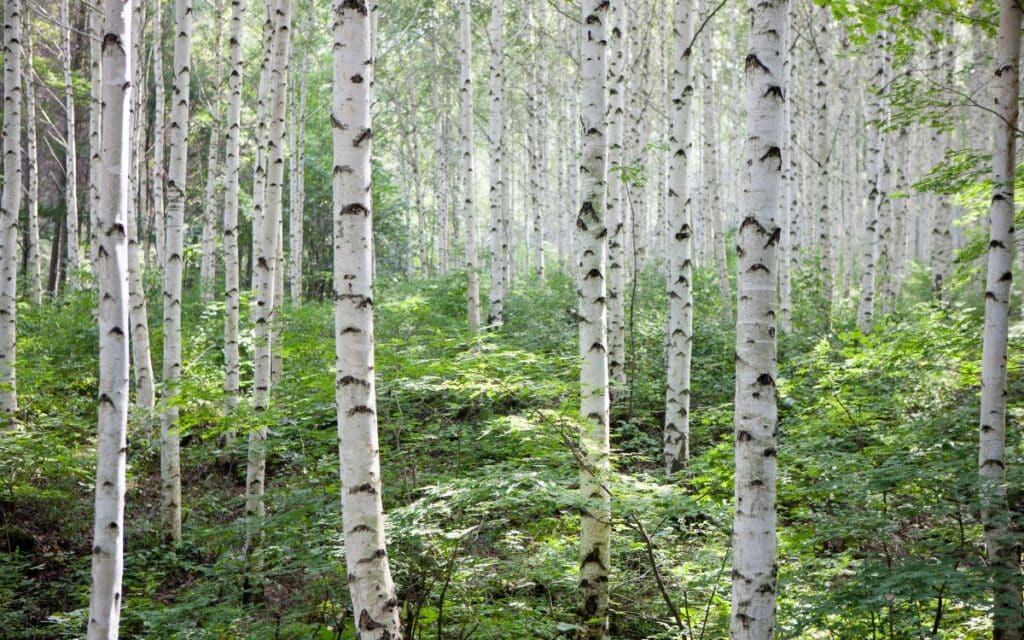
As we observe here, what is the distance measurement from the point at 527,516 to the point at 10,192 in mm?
7803

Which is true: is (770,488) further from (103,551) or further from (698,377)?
(698,377)

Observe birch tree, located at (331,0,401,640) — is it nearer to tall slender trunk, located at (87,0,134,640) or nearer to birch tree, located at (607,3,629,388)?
tall slender trunk, located at (87,0,134,640)

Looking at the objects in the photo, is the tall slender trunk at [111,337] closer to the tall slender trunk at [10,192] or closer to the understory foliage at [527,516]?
the understory foliage at [527,516]

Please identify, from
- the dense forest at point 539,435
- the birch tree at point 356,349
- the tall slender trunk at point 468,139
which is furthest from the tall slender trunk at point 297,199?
the birch tree at point 356,349

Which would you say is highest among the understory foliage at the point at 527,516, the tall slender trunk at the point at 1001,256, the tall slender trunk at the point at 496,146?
the tall slender trunk at the point at 496,146

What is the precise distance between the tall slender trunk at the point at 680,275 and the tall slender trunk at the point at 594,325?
270cm

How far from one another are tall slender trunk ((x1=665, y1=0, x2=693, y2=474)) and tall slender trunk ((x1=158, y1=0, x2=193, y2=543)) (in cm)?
547

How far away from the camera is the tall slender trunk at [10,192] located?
8.66m

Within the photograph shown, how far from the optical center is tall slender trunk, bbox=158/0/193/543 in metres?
8.02

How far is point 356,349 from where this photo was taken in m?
3.89

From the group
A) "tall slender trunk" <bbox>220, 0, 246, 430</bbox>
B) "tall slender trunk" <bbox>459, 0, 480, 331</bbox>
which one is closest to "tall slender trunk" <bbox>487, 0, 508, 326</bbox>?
"tall slender trunk" <bbox>459, 0, 480, 331</bbox>

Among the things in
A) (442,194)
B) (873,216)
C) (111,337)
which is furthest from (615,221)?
(442,194)

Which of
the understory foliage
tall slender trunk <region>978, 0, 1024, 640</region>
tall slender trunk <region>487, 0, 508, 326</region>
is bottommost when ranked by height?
the understory foliage

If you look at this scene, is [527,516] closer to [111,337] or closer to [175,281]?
[111,337]
